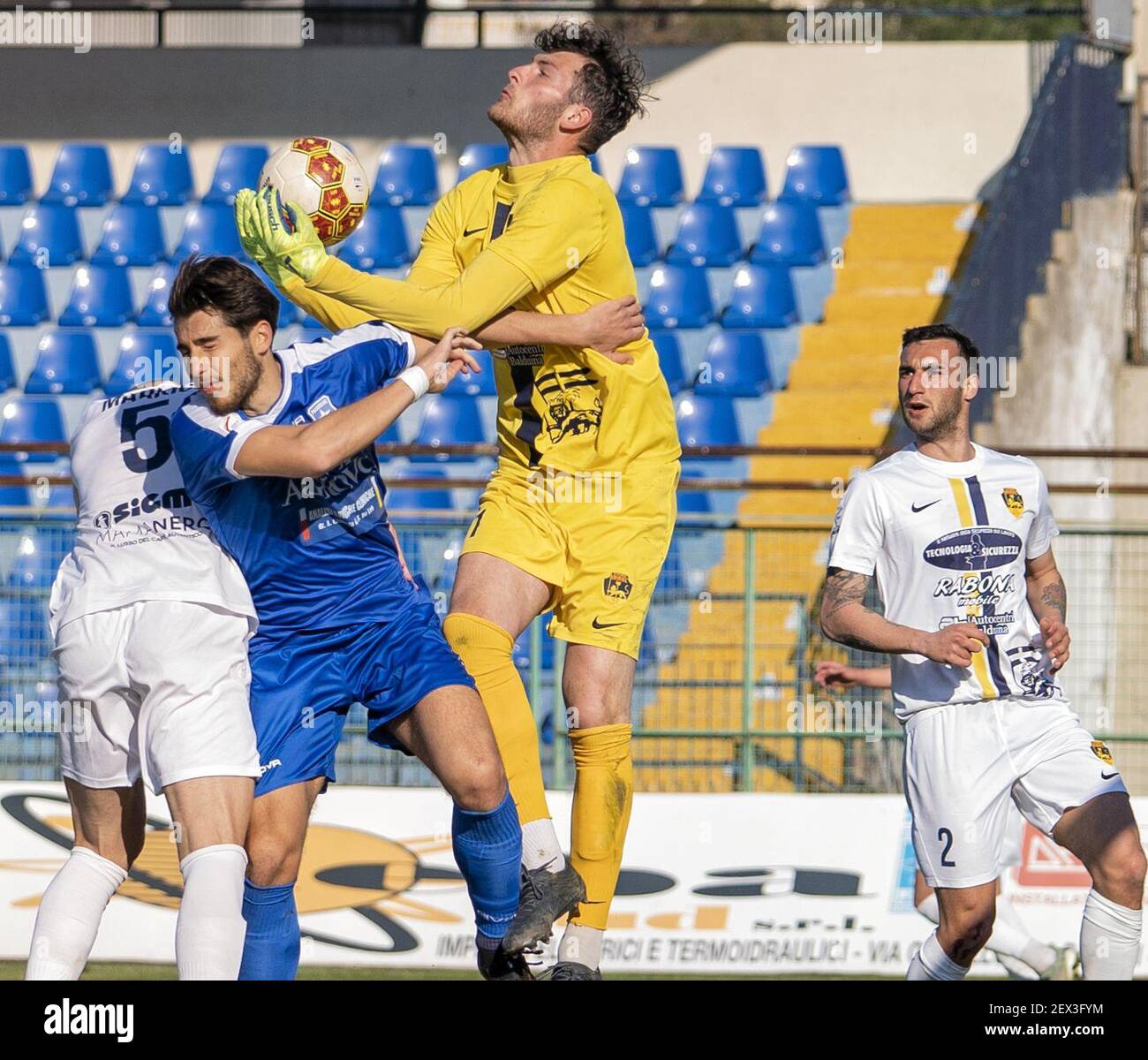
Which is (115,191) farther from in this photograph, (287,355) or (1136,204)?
(287,355)

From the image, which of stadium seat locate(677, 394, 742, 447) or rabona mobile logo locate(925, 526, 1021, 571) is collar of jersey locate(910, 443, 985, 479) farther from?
stadium seat locate(677, 394, 742, 447)

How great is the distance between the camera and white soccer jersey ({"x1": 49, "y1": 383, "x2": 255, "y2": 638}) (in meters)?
4.34

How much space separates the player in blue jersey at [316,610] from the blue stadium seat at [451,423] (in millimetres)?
6151

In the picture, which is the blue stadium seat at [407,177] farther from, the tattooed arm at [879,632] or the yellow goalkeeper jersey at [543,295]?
the tattooed arm at [879,632]

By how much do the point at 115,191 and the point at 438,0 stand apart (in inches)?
180

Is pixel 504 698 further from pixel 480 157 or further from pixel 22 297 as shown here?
pixel 22 297

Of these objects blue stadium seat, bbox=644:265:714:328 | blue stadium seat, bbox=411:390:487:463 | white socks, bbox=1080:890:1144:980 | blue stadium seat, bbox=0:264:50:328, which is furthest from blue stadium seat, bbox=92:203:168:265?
white socks, bbox=1080:890:1144:980

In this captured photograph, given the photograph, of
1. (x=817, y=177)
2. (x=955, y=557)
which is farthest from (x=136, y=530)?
(x=817, y=177)

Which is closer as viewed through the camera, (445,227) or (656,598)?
(445,227)

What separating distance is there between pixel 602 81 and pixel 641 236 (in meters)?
7.23

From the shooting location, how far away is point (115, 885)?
14.8 ft

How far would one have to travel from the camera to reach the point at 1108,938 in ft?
16.6
